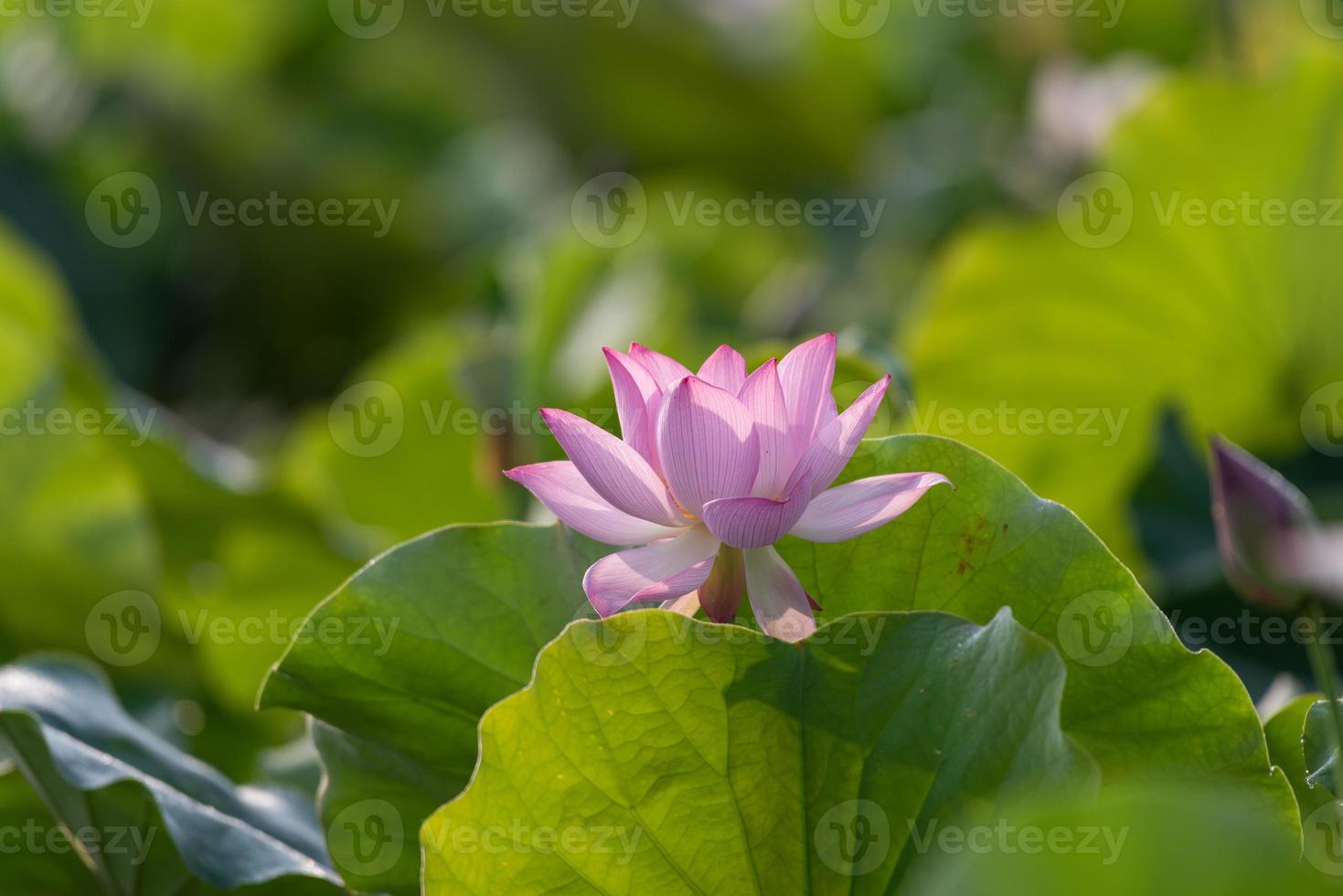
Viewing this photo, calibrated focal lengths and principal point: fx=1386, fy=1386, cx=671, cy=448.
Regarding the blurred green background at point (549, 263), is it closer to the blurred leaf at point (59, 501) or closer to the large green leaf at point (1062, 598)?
the blurred leaf at point (59, 501)

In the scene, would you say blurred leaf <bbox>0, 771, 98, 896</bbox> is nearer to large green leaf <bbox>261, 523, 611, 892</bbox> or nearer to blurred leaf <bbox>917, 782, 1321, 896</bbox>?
large green leaf <bbox>261, 523, 611, 892</bbox>

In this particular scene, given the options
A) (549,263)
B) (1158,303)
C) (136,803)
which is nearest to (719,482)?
(136,803)

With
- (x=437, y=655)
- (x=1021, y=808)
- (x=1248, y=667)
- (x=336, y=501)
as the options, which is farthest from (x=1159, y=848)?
(x=336, y=501)

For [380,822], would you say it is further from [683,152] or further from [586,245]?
[683,152]

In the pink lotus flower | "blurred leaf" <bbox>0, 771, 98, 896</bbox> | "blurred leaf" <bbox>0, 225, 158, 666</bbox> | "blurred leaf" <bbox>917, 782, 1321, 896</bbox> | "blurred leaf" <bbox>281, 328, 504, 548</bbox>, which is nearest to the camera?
"blurred leaf" <bbox>917, 782, 1321, 896</bbox>

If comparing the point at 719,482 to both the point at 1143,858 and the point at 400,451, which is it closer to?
the point at 1143,858

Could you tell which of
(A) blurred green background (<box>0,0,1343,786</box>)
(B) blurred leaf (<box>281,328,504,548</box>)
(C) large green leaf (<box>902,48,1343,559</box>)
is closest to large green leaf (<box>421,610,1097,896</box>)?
(A) blurred green background (<box>0,0,1343,786</box>)

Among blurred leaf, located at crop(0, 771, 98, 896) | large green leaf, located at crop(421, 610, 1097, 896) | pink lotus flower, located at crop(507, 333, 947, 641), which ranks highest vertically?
pink lotus flower, located at crop(507, 333, 947, 641)
